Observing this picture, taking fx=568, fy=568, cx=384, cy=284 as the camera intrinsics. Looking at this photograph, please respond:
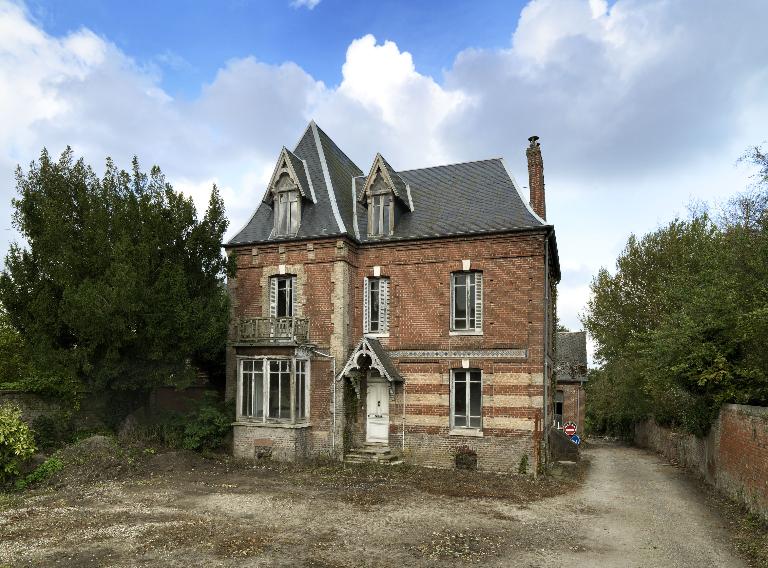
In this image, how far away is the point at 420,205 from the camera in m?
21.1

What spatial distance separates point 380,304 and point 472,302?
3.30 meters

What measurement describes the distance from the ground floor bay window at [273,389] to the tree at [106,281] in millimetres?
1863

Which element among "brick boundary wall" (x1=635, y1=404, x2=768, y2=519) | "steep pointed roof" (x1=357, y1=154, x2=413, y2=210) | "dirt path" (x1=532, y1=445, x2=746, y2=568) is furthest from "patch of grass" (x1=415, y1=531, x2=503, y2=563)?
"steep pointed roof" (x1=357, y1=154, x2=413, y2=210)

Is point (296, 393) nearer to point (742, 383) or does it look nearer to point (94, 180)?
point (94, 180)

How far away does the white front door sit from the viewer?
19.6m

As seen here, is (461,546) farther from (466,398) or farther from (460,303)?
(460,303)

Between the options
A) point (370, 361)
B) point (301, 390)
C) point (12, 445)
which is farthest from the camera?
point (301, 390)

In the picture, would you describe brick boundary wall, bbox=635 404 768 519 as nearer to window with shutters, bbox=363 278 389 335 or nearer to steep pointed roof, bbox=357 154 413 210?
window with shutters, bbox=363 278 389 335

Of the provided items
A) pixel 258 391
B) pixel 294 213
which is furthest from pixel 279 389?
pixel 294 213

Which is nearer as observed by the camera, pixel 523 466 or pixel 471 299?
pixel 523 466

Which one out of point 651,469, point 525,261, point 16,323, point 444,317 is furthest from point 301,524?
point 651,469

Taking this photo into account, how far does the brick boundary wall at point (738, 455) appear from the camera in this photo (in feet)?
40.2

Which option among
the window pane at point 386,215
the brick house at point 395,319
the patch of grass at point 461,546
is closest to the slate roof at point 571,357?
the brick house at point 395,319

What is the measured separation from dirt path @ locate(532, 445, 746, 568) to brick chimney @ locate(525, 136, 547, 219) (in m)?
9.56
